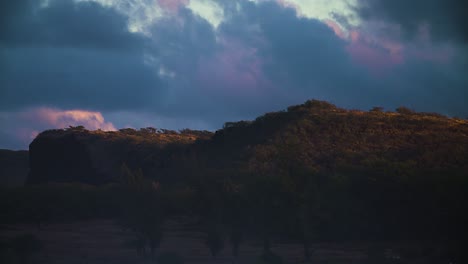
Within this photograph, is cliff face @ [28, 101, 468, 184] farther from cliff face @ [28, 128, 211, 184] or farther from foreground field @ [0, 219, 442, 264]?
foreground field @ [0, 219, 442, 264]

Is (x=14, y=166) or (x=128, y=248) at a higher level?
(x=14, y=166)

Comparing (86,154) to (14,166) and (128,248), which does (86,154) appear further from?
(128,248)

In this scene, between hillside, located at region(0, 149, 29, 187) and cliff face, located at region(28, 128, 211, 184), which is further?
hillside, located at region(0, 149, 29, 187)

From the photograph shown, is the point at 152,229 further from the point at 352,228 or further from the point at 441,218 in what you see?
the point at 441,218

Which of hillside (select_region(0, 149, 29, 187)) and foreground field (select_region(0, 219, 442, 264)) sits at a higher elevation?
hillside (select_region(0, 149, 29, 187))

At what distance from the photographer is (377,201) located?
38469 mm

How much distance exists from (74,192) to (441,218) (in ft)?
101

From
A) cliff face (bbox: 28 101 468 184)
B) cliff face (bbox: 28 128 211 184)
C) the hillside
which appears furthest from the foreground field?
the hillside

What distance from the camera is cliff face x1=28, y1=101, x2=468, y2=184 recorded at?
43969 millimetres

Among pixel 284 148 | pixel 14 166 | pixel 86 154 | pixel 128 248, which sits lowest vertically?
pixel 128 248

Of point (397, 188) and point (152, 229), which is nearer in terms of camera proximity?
point (152, 229)

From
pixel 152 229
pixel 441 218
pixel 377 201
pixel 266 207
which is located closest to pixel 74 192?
pixel 152 229

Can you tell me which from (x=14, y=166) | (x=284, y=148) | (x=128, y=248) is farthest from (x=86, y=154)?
(x=284, y=148)

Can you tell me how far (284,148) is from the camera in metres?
35.6
